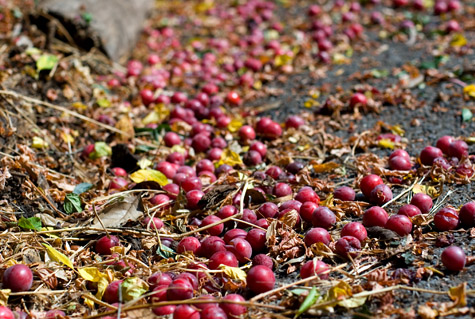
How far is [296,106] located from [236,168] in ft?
4.51

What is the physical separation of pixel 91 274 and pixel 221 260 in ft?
2.39

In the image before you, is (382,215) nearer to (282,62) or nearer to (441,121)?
(441,121)

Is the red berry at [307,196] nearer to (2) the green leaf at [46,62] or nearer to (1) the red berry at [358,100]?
(1) the red berry at [358,100]

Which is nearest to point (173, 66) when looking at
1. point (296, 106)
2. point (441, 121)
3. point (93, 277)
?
point (296, 106)

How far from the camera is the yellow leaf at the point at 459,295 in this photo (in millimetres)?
2340

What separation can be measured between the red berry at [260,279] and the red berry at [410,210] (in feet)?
3.28

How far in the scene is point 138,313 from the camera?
2531 millimetres

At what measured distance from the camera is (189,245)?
3.06m

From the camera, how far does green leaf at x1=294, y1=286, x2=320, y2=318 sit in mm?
2393

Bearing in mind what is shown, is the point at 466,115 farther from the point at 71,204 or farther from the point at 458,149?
the point at 71,204

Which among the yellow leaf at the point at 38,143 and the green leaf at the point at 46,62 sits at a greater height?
the green leaf at the point at 46,62

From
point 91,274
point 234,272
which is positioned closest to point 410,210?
point 234,272

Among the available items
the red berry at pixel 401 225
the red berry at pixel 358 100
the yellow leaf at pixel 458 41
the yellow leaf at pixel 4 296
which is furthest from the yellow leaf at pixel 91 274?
the yellow leaf at pixel 458 41

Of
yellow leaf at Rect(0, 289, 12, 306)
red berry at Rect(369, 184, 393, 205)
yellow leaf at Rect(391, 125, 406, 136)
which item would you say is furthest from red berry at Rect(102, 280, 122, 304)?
yellow leaf at Rect(391, 125, 406, 136)
